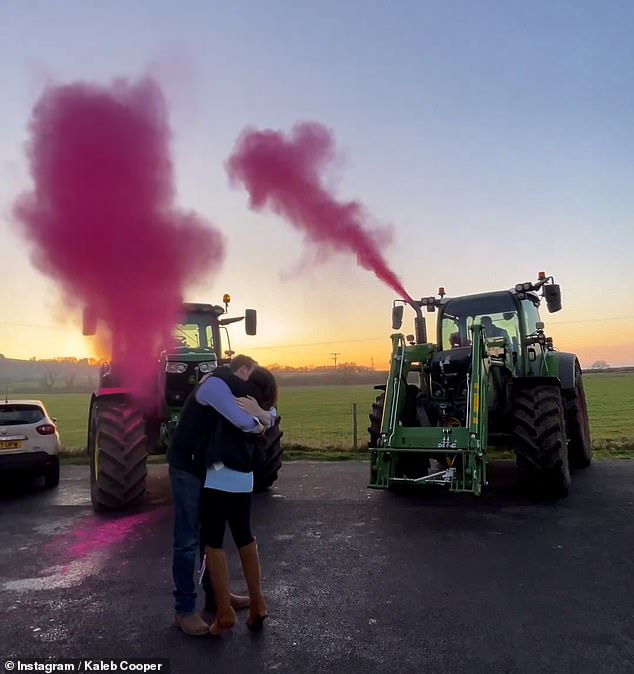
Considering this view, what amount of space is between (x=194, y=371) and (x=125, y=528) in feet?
7.09

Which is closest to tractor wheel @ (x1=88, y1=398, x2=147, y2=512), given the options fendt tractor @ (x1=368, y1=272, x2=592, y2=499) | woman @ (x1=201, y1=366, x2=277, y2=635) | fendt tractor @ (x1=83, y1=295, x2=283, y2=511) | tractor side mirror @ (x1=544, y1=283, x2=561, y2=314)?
fendt tractor @ (x1=83, y1=295, x2=283, y2=511)

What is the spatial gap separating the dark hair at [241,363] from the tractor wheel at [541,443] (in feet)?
14.0

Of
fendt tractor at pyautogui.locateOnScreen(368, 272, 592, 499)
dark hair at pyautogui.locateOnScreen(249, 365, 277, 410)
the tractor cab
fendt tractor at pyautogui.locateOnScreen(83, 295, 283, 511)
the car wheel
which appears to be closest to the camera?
dark hair at pyautogui.locateOnScreen(249, 365, 277, 410)

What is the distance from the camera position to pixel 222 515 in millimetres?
3805

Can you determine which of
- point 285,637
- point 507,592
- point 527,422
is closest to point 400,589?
point 507,592

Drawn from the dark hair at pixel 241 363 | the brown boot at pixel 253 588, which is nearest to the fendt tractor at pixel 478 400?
the brown boot at pixel 253 588

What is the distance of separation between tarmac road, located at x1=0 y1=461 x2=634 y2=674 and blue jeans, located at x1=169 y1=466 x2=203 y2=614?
244mm

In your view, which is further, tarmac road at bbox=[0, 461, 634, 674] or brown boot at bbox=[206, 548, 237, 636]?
brown boot at bbox=[206, 548, 237, 636]

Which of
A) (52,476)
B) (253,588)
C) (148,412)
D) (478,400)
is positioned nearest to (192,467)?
(253,588)

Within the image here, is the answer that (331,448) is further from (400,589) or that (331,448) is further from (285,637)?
(285,637)

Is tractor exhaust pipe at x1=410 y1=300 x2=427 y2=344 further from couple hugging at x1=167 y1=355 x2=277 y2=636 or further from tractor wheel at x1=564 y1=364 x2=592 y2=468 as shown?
couple hugging at x1=167 y1=355 x2=277 y2=636

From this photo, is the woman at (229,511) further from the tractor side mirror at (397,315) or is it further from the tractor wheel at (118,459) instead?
the tractor side mirror at (397,315)

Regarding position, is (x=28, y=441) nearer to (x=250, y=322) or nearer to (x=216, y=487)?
(x=250, y=322)

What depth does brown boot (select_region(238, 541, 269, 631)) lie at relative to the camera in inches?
151
